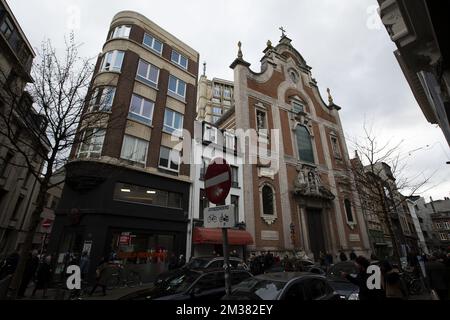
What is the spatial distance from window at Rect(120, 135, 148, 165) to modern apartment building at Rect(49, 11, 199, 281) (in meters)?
0.07

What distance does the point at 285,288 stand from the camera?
5121mm

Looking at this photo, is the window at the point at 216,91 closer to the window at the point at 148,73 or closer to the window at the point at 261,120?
the window at the point at 261,120

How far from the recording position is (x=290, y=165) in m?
23.6

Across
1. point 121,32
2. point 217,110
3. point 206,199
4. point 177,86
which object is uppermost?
point 217,110

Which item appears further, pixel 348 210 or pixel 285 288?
Result: pixel 348 210

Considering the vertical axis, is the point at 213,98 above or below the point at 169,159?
above

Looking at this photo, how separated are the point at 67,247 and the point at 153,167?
6909mm

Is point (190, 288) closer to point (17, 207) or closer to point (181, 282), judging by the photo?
point (181, 282)

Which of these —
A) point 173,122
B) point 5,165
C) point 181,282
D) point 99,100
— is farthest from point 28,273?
point 5,165

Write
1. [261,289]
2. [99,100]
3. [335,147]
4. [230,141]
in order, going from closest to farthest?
1. [261,289]
2. [99,100]
3. [230,141]
4. [335,147]

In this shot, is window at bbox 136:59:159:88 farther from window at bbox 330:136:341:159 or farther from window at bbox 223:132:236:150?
window at bbox 330:136:341:159

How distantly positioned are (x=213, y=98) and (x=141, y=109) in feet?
120

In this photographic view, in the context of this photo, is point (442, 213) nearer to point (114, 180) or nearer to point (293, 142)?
point (293, 142)

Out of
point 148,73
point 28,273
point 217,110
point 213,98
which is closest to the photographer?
point 28,273
